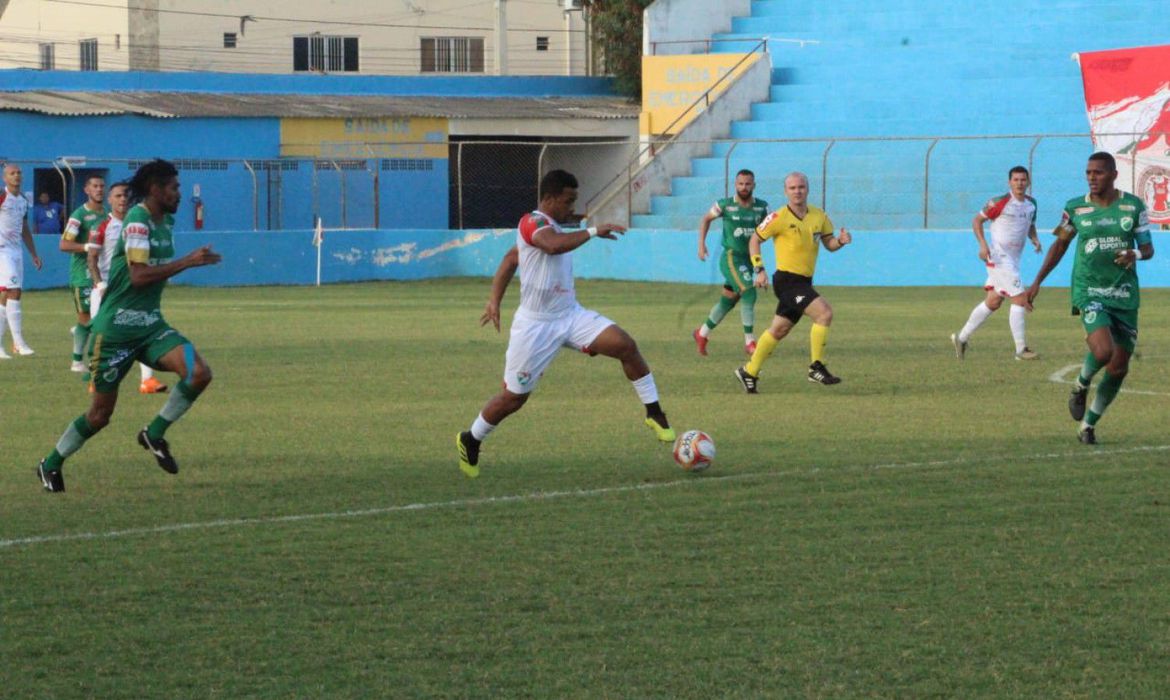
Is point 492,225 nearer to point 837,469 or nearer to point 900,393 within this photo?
point 900,393

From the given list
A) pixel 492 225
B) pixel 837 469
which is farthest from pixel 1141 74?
pixel 837 469

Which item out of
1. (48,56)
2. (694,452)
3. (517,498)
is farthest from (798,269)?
(48,56)

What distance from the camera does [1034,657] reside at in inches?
260

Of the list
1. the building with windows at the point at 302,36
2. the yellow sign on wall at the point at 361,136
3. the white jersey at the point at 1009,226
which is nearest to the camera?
the white jersey at the point at 1009,226

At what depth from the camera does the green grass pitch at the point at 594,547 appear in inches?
256

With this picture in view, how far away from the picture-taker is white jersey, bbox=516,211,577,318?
10852 millimetres

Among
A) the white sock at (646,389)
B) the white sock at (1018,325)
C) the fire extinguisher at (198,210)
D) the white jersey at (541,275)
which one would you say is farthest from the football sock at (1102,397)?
the fire extinguisher at (198,210)

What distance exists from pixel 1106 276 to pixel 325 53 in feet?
166

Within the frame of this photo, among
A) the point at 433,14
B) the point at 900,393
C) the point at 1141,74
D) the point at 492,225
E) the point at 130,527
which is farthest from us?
the point at 433,14

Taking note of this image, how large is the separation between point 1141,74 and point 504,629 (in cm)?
3200

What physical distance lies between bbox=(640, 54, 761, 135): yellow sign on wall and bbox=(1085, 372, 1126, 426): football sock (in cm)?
3242

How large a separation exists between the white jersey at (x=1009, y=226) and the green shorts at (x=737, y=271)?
2.61 metres

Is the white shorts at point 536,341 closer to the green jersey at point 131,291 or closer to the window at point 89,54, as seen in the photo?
the green jersey at point 131,291

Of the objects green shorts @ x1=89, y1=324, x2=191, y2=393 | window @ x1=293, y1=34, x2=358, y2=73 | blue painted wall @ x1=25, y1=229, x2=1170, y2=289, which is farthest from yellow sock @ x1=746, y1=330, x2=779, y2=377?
window @ x1=293, y1=34, x2=358, y2=73
